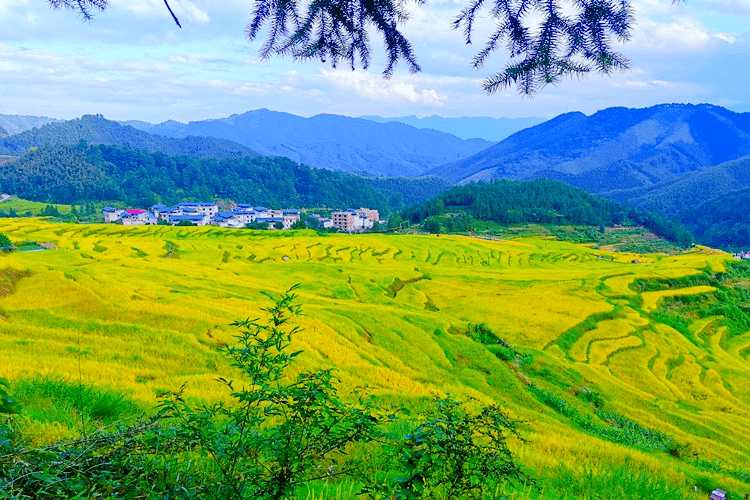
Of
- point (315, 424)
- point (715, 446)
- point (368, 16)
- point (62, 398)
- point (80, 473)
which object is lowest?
point (715, 446)

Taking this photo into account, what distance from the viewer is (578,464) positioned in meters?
6.14

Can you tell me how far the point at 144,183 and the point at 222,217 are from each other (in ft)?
188

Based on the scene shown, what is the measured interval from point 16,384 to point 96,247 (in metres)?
42.5

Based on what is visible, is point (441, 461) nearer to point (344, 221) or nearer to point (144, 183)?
point (344, 221)

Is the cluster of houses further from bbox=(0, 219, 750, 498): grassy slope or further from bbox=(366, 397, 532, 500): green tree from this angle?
bbox=(366, 397, 532, 500): green tree

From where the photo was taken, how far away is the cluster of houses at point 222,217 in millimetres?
117562

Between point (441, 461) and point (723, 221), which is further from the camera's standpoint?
point (723, 221)

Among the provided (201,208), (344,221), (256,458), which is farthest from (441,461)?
(201,208)

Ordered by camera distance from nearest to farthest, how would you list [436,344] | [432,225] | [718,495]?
[718,495] < [436,344] < [432,225]

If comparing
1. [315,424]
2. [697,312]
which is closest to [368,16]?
[315,424]

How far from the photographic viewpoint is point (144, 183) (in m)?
165

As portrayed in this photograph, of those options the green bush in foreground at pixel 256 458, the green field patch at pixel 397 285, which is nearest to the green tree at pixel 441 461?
the green bush in foreground at pixel 256 458

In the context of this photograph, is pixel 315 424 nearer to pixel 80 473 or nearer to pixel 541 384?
pixel 80 473

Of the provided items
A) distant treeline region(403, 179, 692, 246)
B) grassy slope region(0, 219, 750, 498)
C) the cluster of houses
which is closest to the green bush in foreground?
grassy slope region(0, 219, 750, 498)
